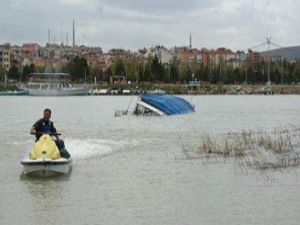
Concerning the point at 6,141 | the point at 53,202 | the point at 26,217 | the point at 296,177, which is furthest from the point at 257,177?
the point at 6,141

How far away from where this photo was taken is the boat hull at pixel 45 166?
67.8 feet

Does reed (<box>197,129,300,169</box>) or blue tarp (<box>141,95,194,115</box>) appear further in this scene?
blue tarp (<box>141,95,194,115</box>)

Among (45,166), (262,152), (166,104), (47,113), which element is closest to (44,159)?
(45,166)

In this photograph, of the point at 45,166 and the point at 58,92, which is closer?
the point at 45,166

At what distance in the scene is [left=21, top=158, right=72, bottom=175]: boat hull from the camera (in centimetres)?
2067

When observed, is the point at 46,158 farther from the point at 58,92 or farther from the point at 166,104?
the point at 58,92

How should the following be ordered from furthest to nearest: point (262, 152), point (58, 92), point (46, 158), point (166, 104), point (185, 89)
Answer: point (185, 89), point (58, 92), point (166, 104), point (262, 152), point (46, 158)

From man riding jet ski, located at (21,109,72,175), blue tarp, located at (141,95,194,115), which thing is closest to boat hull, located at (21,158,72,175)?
man riding jet ski, located at (21,109,72,175)

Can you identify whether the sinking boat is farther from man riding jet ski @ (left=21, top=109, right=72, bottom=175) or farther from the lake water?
man riding jet ski @ (left=21, top=109, right=72, bottom=175)

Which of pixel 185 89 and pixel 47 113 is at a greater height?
pixel 47 113

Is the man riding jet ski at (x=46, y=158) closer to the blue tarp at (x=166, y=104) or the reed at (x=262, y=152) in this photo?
the reed at (x=262, y=152)

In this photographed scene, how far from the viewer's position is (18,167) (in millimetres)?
25203

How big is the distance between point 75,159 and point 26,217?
11.2 m

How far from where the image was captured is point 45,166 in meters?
20.8
